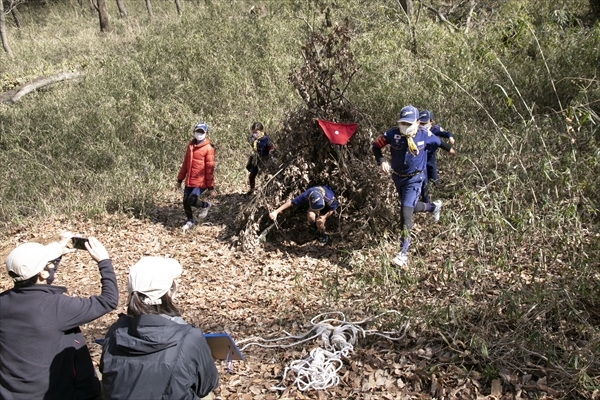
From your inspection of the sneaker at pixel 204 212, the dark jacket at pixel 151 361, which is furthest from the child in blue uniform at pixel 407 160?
the dark jacket at pixel 151 361

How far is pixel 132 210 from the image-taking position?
7.56 metres

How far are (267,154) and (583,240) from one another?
13.1 feet

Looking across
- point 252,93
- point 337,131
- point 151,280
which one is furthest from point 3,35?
point 151,280

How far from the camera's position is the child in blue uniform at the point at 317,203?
18.4ft

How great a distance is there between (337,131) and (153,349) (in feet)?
13.3

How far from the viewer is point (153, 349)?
2.14m

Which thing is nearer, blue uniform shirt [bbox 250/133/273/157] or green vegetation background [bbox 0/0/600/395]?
green vegetation background [bbox 0/0/600/395]

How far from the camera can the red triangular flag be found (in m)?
5.73

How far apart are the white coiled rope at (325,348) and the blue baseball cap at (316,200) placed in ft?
5.11

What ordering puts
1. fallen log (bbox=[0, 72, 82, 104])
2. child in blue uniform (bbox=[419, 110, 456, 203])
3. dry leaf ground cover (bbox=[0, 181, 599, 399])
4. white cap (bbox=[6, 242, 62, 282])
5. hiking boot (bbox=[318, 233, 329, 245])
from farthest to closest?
fallen log (bbox=[0, 72, 82, 104]), hiking boot (bbox=[318, 233, 329, 245]), child in blue uniform (bbox=[419, 110, 456, 203]), dry leaf ground cover (bbox=[0, 181, 599, 399]), white cap (bbox=[6, 242, 62, 282])

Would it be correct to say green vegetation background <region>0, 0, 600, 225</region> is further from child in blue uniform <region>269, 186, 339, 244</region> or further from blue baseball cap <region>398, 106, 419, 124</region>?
child in blue uniform <region>269, 186, 339, 244</region>

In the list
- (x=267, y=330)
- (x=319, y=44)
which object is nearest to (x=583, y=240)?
(x=267, y=330)

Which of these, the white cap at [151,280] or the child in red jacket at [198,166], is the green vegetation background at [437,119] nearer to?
the child in red jacket at [198,166]

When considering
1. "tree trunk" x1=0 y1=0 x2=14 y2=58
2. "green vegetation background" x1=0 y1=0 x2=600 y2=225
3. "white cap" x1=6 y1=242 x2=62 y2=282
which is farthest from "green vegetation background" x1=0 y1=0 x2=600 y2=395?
"white cap" x1=6 y1=242 x2=62 y2=282
